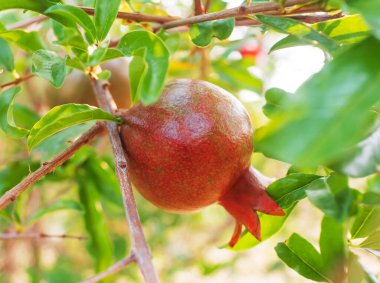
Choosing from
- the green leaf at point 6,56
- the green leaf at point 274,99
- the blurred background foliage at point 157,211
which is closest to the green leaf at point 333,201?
the blurred background foliage at point 157,211

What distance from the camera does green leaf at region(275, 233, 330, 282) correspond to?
81 centimetres

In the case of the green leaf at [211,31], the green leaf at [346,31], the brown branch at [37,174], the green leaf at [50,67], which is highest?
the green leaf at [346,31]

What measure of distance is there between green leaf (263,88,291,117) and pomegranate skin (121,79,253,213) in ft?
0.20

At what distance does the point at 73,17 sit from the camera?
76 cm

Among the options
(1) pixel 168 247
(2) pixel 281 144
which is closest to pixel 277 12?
(2) pixel 281 144

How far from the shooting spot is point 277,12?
2.63 feet

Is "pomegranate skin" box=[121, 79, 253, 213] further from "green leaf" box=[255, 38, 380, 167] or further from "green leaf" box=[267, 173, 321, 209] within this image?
"green leaf" box=[255, 38, 380, 167]

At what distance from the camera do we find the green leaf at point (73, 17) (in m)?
0.75

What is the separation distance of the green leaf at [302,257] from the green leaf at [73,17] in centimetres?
47

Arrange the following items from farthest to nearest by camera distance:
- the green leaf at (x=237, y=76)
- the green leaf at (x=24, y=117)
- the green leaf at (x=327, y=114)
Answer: the green leaf at (x=237, y=76)
the green leaf at (x=24, y=117)
the green leaf at (x=327, y=114)

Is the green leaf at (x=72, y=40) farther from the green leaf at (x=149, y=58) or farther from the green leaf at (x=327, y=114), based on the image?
the green leaf at (x=327, y=114)

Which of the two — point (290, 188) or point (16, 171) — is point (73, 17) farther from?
point (16, 171)

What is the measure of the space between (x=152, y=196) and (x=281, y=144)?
0.48m

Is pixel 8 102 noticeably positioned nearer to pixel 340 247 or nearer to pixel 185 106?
pixel 185 106
